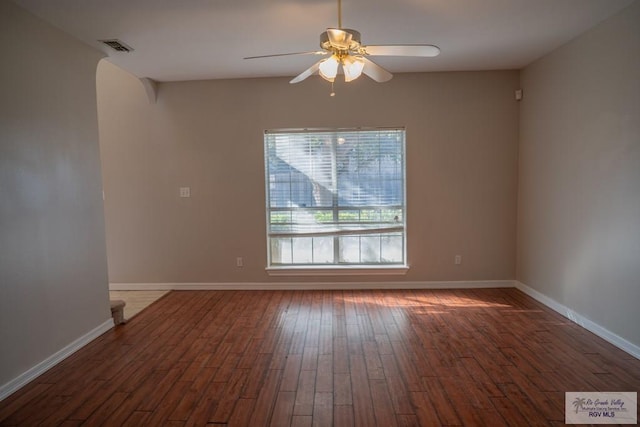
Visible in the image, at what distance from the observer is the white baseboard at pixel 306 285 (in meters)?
4.41

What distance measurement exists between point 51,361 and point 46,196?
47.0 inches

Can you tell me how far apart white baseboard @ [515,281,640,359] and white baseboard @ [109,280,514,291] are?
0.43m

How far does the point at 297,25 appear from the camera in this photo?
2875mm

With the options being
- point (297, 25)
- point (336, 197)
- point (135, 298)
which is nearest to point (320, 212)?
point (336, 197)

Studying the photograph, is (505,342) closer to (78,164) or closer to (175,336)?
(175,336)

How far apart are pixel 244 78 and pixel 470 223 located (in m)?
3.16

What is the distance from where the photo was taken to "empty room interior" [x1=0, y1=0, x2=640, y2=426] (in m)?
2.33

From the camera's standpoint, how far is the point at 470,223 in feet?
14.3

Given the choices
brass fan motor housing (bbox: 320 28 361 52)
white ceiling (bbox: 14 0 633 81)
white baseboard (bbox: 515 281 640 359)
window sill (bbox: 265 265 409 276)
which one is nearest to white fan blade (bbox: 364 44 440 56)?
brass fan motor housing (bbox: 320 28 361 52)

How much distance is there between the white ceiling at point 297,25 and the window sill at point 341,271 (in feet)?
7.59

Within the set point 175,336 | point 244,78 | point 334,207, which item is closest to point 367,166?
point 334,207

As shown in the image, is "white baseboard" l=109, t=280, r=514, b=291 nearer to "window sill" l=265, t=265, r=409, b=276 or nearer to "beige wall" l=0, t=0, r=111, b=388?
"window sill" l=265, t=265, r=409, b=276

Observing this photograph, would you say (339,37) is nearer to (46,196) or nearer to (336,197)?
(46,196)

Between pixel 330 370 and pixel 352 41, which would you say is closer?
pixel 352 41
